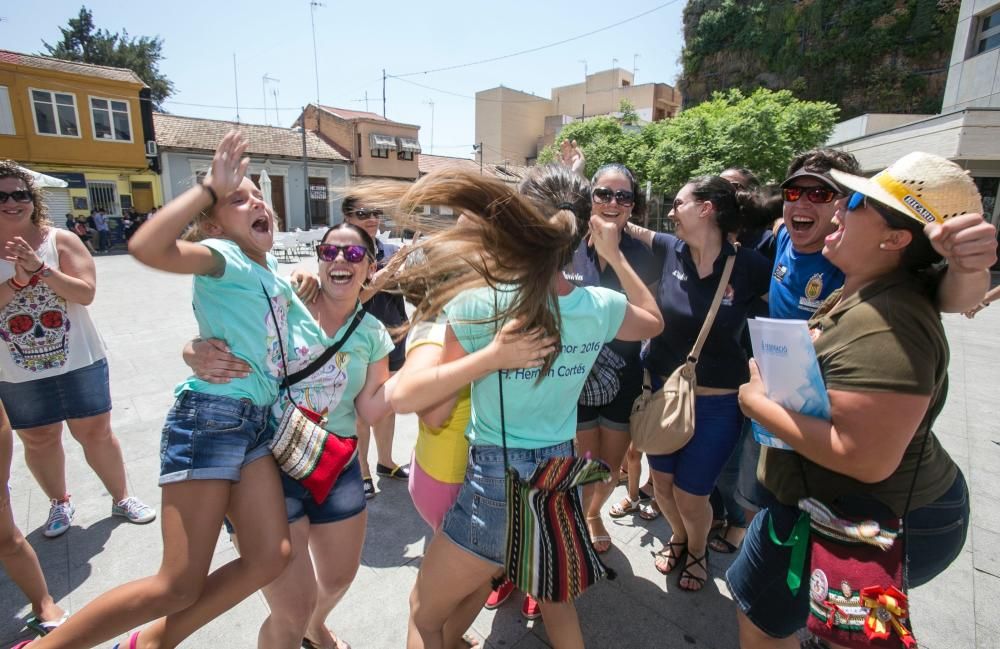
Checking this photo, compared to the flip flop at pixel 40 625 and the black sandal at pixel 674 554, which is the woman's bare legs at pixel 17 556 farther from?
the black sandal at pixel 674 554

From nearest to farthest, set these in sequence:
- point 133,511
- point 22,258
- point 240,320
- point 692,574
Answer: point 240,320, point 22,258, point 692,574, point 133,511

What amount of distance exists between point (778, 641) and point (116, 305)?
10621 millimetres

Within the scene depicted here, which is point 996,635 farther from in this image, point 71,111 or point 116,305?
point 71,111

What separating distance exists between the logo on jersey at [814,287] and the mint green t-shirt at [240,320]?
90.9 inches

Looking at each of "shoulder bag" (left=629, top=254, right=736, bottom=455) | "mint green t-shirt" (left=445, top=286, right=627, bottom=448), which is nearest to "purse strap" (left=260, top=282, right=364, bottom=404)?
"mint green t-shirt" (left=445, top=286, right=627, bottom=448)

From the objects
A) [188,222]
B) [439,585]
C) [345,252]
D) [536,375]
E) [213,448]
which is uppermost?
[188,222]

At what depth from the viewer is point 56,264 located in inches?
102

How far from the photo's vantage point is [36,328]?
261 centimetres

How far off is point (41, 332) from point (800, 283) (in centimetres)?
387

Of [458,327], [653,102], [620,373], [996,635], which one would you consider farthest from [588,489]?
[653,102]

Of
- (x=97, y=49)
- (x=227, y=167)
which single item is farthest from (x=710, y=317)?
(x=97, y=49)

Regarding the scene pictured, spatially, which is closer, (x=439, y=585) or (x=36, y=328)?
(x=439, y=585)

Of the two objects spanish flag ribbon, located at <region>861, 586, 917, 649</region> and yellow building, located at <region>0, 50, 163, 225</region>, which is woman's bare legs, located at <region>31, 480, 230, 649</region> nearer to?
spanish flag ribbon, located at <region>861, 586, 917, 649</region>

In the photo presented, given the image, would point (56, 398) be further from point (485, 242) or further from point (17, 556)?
point (485, 242)
